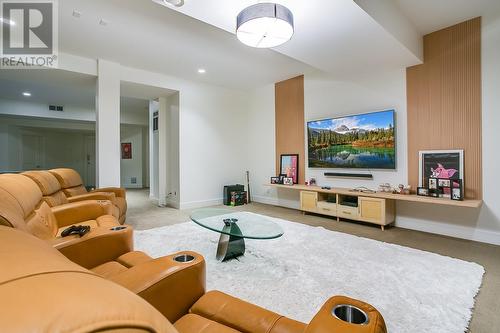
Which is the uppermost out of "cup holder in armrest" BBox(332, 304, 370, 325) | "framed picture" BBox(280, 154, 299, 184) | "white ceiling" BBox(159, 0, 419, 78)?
"white ceiling" BBox(159, 0, 419, 78)

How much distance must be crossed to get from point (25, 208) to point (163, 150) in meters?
4.36

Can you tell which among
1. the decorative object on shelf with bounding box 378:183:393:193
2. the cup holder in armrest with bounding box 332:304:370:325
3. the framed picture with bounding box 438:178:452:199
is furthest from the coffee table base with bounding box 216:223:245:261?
the framed picture with bounding box 438:178:452:199

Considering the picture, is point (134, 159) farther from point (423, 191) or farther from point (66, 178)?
point (423, 191)

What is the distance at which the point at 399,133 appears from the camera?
3984mm

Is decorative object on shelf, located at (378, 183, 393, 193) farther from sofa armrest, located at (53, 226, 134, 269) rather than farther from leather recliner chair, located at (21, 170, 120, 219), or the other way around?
leather recliner chair, located at (21, 170, 120, 219)

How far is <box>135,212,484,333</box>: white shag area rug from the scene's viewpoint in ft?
5.91

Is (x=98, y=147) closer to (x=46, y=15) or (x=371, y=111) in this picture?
(x=46, y=15)

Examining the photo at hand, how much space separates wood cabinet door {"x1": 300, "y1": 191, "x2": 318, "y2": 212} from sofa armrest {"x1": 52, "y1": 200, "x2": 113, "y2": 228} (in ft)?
10.7

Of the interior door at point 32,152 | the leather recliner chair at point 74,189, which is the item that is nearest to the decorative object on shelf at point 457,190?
the leather recliner chair at point 74,189

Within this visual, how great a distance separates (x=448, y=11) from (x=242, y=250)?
396 cm

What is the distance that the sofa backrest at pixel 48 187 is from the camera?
2.60 m

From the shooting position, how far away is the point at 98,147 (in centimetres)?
433

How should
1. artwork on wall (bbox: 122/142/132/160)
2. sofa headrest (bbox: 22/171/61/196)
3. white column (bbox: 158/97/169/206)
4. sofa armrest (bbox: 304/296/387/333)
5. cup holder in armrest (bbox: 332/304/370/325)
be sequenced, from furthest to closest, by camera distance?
artwork on wall (bbox: 122/142/132/160)
white column (bbox: 158/97/169/206)
sofa headrest (bbox: 22/171/61/196)
cup holder in armrest (bbox: 332/304/370/325)
sofa armrest (bbox: 304/296/387/333)

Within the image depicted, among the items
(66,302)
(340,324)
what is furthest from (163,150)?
(66,302)
